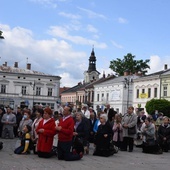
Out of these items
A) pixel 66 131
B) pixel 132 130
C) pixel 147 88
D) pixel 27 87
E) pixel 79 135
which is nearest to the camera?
pixel 66 131

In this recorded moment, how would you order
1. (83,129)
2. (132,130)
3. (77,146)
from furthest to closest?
(132,130) → (83,129) → (77,146)

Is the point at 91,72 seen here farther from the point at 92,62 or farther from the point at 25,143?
the point at 25,143

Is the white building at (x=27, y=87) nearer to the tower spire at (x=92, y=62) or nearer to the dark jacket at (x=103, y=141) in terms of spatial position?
the tower spire at (x=92, y=62)

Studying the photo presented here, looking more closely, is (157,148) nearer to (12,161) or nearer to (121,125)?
(121,125)

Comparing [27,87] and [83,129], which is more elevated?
[27,87]

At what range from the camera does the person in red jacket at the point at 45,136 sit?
475 inches

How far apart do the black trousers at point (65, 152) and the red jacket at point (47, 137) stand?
33cm

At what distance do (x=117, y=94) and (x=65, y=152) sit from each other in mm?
61976

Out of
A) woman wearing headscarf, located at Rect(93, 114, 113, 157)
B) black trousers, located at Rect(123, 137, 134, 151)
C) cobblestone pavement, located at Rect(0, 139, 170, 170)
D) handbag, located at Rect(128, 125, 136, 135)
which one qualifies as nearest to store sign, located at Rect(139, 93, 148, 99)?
black trousers, located at Rect(123, 137, 134, 151)

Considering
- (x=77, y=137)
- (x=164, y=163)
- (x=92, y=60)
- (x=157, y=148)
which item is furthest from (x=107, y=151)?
(x=92, y=60)

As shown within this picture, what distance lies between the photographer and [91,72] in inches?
4294

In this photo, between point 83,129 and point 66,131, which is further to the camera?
point 83,129

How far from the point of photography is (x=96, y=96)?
8388 cm

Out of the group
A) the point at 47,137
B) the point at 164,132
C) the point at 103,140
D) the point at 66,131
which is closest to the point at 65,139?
the point at 66,131
